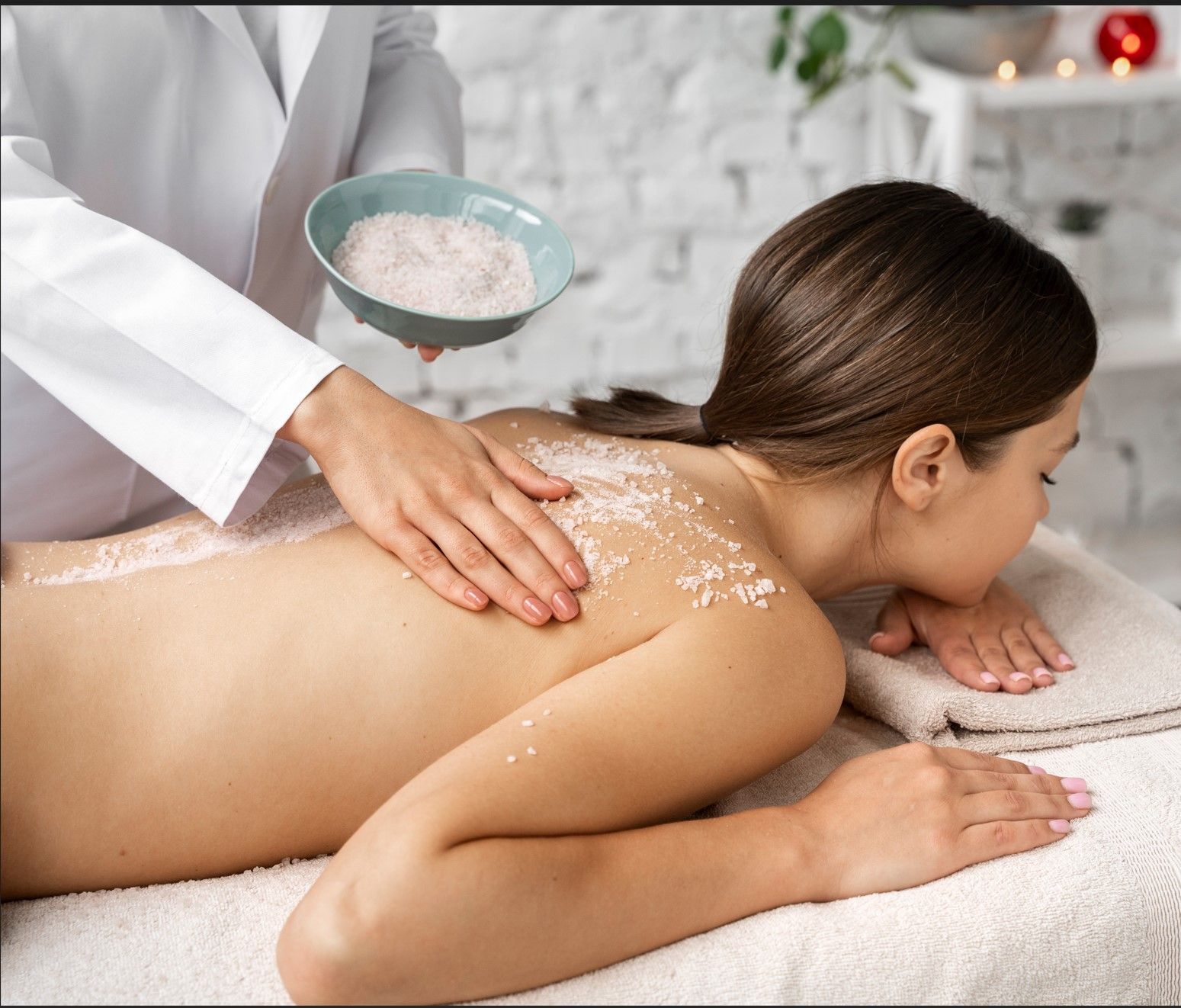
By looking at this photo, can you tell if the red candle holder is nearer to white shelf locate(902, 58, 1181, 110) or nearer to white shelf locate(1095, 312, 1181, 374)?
white shelf locate(902, 58, 1181, 110)

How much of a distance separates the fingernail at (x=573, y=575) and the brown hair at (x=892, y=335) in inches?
12.2

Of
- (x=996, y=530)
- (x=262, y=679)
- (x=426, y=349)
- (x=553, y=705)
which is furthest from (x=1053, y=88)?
(x=262, y=679)

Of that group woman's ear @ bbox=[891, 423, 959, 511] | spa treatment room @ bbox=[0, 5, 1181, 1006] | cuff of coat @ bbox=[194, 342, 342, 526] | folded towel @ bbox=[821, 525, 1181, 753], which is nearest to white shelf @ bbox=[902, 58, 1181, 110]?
A: spa treatment room @ bbox=[0, 5, 1181, 1006]

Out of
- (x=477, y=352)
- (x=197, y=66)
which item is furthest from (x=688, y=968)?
(x=477, y=352)

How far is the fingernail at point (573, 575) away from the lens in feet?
3.32

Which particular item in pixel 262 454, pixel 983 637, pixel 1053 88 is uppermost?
pixel 1053 88

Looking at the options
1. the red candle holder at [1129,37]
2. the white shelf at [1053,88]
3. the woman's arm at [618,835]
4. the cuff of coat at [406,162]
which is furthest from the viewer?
the red candle holder at [1129,37]

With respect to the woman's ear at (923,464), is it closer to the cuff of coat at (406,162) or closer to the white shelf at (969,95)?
the cuff of coat at (406,162)

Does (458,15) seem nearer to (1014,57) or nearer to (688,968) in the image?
(1014,57)

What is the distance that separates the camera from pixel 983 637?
131cm

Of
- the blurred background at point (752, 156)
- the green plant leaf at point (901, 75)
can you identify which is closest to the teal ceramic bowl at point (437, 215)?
the blurred background at point (752, 156)

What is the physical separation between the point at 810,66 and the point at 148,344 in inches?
67.2

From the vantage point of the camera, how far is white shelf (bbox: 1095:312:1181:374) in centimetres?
229

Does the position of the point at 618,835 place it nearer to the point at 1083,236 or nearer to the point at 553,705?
the point at 553,705
